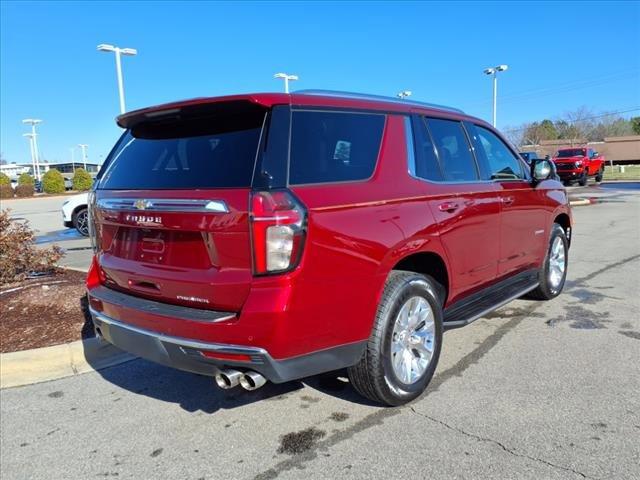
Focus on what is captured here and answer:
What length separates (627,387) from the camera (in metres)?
3.65

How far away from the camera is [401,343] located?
3.45m

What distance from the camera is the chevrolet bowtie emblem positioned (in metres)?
3.01

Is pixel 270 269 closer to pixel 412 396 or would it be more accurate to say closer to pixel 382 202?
pixel 382 202

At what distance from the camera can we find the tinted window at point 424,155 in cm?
369

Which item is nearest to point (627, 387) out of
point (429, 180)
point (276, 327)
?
point (429, 180)

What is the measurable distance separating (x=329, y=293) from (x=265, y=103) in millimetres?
1087

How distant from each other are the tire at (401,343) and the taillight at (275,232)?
31.6 inches

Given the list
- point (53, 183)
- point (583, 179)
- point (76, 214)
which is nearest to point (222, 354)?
point (76, 214)

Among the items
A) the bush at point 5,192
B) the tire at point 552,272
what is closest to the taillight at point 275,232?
the tire at point 552,272

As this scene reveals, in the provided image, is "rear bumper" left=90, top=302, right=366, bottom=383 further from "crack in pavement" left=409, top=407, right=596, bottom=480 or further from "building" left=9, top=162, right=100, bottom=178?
"building" left=9, top=162, right=100, bottom=178

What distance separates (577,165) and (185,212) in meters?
29.9

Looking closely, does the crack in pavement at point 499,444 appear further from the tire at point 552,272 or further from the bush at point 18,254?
the bush at point 18,254

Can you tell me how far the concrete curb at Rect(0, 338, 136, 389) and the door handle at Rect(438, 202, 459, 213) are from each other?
298cm

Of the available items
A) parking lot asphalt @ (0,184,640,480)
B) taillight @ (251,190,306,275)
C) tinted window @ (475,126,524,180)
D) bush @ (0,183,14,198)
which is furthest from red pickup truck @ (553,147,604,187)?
bush @ (0,183,14,198)
